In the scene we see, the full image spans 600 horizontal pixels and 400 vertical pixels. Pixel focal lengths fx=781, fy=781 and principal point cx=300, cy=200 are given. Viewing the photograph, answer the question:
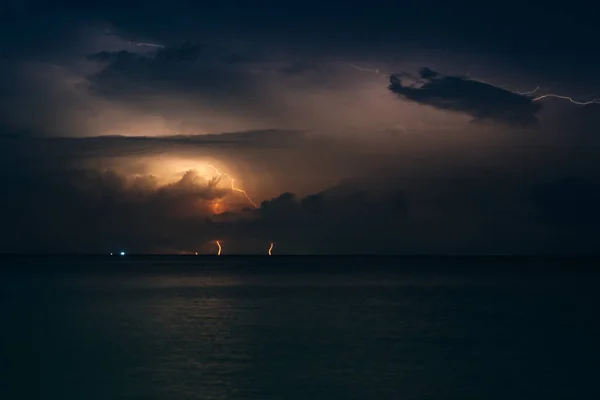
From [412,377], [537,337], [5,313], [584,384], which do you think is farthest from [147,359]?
[5,313]

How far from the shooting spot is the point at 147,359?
31125mm

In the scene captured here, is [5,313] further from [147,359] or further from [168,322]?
[147,359]

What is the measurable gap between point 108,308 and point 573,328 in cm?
3143

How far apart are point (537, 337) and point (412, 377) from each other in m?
14.6

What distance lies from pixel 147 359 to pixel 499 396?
45.7ft

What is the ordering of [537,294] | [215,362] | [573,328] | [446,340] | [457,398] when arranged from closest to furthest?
1. [457,398]
2. [215,362]
3. [446,340]
4. [573,328]
5. [537,294]

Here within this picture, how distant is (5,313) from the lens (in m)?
51.9

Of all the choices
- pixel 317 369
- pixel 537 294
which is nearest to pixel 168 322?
pixel 317 369

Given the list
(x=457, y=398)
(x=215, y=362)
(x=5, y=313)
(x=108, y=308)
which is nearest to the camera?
(x=457, y=398)

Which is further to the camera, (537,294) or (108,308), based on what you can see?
(537,294)

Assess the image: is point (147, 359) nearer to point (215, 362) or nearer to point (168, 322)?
point (215, 362)

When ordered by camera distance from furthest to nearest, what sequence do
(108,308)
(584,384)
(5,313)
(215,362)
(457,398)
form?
(108,308), (5,313), (215,362), (584,384), (457,398)

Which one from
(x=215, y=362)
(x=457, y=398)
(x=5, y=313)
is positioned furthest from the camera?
(x=5, y=313)

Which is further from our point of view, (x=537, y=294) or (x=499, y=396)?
(x=537, y=294)
